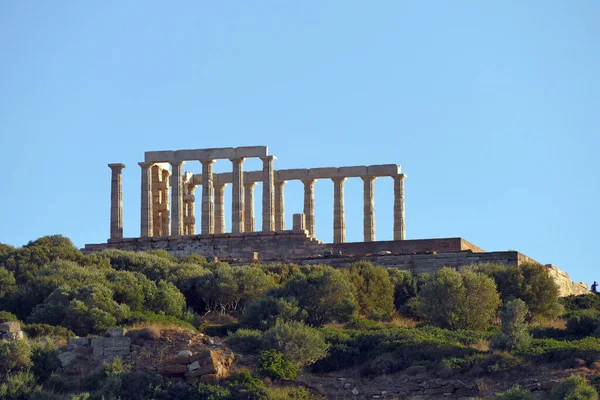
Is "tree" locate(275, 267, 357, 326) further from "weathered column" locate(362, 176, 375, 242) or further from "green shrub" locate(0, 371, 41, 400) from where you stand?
"weathered column" locate(362, 176, 375, 242)

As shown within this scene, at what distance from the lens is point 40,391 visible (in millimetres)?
37250

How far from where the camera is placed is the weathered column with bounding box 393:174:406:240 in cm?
7156

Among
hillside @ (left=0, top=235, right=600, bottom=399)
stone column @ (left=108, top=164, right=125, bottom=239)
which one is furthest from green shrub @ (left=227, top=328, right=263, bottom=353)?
stone column @ (left=108, top=164, right=125, bottom=239)

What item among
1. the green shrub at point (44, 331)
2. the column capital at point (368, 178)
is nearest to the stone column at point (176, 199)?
the column capital at point (368, 178)

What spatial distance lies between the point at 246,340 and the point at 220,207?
116 ft

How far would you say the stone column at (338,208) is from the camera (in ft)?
240

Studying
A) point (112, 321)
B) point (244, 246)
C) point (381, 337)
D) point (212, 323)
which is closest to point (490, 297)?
point (381, 337)

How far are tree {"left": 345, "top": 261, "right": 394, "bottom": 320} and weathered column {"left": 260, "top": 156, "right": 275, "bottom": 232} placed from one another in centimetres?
1760

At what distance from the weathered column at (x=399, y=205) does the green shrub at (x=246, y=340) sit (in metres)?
30.3

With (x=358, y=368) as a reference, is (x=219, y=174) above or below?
above

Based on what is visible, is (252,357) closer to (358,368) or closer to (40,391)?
(358,368)

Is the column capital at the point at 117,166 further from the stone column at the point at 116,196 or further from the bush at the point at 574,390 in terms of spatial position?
the bush at the point at 574,390

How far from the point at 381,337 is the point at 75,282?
1063cm

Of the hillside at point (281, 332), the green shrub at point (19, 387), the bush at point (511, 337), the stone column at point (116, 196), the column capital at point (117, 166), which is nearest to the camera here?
the green shrub at point (19, 387)
